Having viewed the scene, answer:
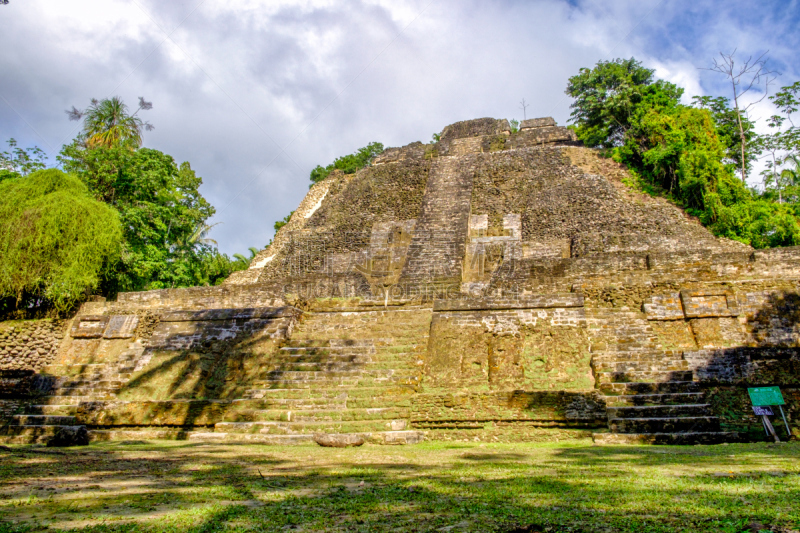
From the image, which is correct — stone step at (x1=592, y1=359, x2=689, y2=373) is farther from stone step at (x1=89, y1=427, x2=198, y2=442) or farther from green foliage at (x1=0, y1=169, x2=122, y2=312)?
green foliage at (x1=0, y1=169, x2=122, y2=312)

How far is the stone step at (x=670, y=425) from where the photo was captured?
224 inches

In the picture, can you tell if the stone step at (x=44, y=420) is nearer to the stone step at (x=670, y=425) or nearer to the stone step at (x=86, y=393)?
the stone step at (x=86, y=393)

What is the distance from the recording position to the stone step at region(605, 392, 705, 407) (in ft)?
20.3

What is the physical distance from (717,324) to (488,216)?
8507 millimetres

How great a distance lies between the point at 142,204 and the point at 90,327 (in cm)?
525

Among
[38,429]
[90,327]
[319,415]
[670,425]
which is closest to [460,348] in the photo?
[319,415]

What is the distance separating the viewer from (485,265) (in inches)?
520

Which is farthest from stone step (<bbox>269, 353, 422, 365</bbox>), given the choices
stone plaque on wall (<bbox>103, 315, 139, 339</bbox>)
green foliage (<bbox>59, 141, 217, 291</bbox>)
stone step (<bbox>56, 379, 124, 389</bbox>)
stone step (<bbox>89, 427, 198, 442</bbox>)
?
green foliage (<bbox>59, 141, 217, 291</bbox>)

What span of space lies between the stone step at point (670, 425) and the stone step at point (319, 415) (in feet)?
8.59

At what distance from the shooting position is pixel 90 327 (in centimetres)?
1089

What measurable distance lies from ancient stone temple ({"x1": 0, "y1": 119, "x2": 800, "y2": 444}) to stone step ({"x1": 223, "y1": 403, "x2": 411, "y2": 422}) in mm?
27

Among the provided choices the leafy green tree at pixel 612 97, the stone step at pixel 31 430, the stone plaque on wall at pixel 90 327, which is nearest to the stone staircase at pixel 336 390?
the stone step at pixel 31 430

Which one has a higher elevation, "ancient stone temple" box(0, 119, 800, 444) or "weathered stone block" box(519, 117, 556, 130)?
"weathered stone block" box(519, 117, 556, 130)

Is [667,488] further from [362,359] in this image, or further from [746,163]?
[746,163]
